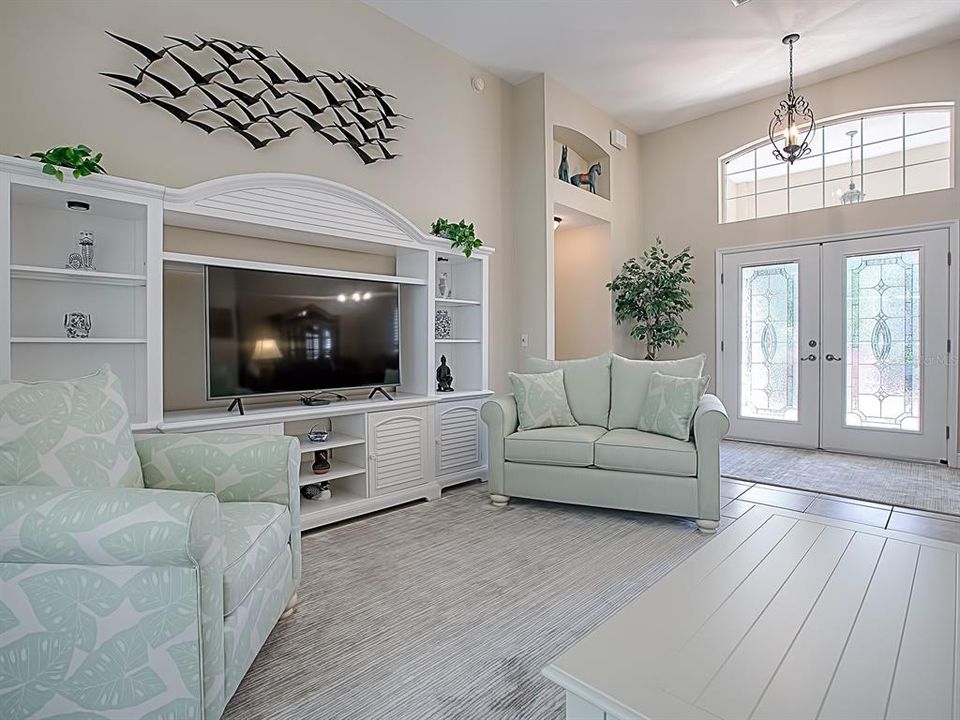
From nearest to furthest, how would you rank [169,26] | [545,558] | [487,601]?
1. [487,601]
2. [545,558]
3. [169,26]

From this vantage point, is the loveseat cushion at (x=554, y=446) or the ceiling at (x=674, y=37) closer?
the loveseat cushion at (x=554, y=446)

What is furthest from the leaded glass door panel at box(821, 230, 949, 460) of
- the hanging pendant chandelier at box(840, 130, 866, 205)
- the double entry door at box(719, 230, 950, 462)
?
the hanging pendant chandelier at box(840, 130, 866, 205)

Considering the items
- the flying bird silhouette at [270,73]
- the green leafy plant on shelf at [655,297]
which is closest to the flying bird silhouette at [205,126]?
the flying bird silhouette at [270,73]

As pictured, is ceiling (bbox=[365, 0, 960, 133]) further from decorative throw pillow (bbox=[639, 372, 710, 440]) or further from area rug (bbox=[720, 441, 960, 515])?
area rug (bbox=[720, 441, 960, 515])

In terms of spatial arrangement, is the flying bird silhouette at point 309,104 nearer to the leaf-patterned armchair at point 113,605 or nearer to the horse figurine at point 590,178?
the leaf-patterned armchair at point 113,605

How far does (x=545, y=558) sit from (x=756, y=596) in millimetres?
1233

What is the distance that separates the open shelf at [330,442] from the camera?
10.0 ft

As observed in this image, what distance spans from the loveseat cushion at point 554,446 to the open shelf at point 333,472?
0.96m

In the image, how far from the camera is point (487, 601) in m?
2.17

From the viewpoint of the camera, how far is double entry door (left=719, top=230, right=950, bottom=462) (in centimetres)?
445

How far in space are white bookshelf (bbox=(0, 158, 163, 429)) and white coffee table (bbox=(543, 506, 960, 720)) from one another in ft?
7.32

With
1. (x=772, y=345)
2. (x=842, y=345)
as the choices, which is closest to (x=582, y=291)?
(x=772, y=345)

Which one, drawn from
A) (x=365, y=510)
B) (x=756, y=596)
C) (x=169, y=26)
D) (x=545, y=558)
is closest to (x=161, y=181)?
(x=169, y=26)

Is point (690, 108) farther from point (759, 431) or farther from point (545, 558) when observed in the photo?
point (545, 558)
